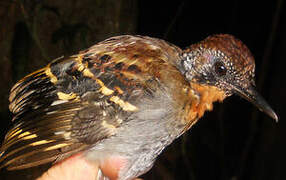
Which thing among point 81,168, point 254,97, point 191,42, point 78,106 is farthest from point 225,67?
point 191,42

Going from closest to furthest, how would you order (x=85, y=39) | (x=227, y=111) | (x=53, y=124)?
(x=53, y=124) < (x=85, y=39) < (x=227, y=111)

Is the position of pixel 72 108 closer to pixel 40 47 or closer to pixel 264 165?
pixel 40 47

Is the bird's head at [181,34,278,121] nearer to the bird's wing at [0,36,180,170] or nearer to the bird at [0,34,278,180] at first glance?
the bird at [0,34,278,180]

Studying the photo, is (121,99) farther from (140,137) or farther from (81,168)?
(81,168)

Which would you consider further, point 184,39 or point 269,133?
point 184,39

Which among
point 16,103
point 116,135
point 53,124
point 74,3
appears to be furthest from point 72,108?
point 74,3

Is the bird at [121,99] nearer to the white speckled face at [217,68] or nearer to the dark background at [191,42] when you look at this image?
the white speckled face at [217,68]
